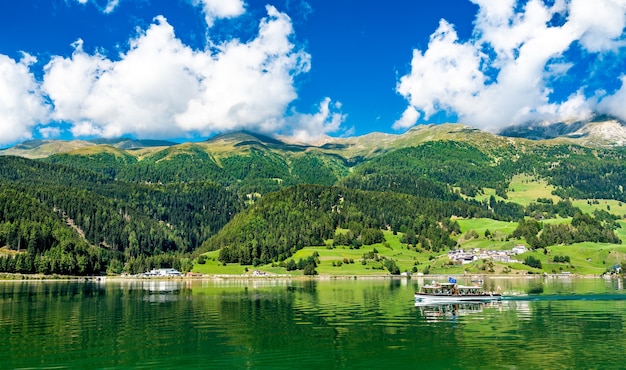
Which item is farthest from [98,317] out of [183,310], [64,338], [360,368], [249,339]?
[360,368]

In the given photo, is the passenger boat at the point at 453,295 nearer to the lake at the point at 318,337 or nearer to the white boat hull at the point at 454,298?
the white boat hull at the point at 454,298

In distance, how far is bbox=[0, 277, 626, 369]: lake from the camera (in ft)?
156

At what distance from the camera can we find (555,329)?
223 feet

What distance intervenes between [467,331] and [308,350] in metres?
25.2

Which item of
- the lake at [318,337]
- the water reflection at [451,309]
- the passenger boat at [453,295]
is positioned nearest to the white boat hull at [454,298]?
the passenger boat at [453,295]

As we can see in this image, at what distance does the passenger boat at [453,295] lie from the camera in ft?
359

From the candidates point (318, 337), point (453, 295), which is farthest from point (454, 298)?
point (318, 337)

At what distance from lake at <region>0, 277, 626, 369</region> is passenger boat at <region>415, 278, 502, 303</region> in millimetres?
7582

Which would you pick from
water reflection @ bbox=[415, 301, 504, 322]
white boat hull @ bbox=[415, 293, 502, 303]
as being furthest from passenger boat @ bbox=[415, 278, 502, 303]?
water reflection @ bbox=[415, 301, 504, 322]

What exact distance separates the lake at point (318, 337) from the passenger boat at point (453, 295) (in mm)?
7582

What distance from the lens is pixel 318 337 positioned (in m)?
61.6

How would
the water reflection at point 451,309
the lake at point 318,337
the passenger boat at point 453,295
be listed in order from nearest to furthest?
the lake at point 318,337 < the water reflection at point 451,309 < the passenger boat at point 453,295

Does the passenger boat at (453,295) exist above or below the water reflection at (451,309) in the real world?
above

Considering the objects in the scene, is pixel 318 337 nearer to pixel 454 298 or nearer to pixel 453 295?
pixel 454 298
